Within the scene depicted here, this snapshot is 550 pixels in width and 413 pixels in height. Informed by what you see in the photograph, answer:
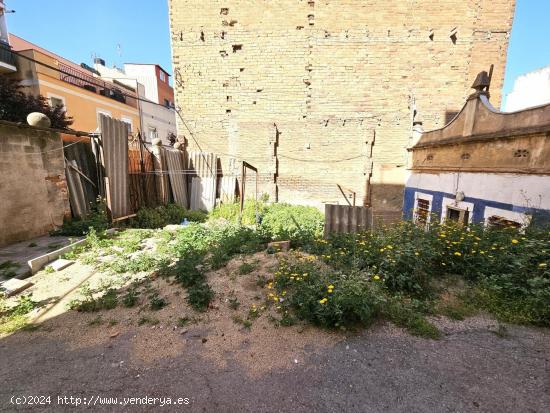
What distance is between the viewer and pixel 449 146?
25.2ft

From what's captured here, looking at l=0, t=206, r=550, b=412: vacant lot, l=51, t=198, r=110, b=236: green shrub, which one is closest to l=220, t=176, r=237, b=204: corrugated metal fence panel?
l=51, t=198, r=110, b=236: green shrub

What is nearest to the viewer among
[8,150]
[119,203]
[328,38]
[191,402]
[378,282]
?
Answer: [191,402]

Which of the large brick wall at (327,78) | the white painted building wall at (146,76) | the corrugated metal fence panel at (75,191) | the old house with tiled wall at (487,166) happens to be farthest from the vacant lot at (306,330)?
the white painted building wall at (146,76)

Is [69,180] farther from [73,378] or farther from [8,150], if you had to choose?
[73,378]

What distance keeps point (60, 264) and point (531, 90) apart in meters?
26.3

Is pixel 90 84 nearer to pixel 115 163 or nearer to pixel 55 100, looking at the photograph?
pixel 55 100

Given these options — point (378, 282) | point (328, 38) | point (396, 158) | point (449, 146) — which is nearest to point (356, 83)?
point (328, 38)

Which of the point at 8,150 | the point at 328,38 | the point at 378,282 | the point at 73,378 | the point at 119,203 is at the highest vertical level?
the point at 328,38

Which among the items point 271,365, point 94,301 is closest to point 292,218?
point 94,301

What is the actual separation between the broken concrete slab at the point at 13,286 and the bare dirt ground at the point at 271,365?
42.1 inches

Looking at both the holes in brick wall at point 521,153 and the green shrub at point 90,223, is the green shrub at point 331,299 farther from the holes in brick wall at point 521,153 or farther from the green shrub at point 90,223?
the green shrub at point 90,223

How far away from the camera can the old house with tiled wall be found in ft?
17.1

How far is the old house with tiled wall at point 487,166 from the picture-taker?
5.21 m

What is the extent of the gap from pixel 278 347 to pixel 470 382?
186 cm
